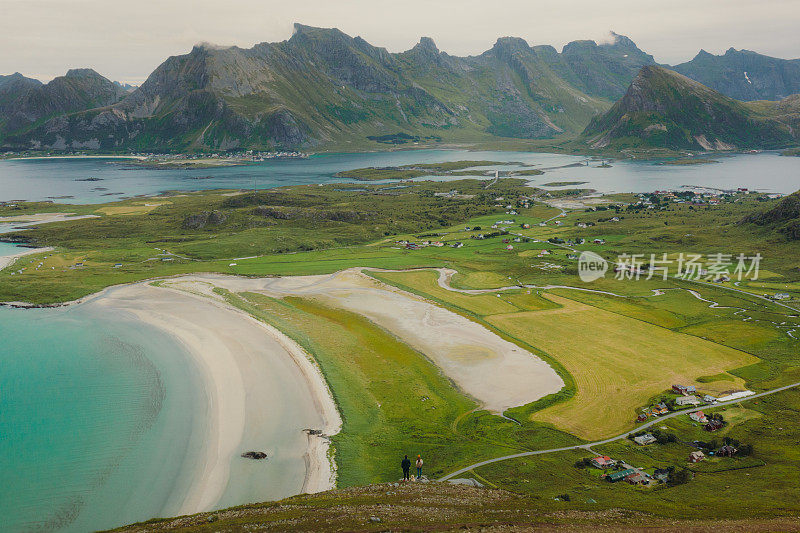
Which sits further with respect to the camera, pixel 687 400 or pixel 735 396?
pixel 735 396

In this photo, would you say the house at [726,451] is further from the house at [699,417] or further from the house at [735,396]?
the house at [735,396]

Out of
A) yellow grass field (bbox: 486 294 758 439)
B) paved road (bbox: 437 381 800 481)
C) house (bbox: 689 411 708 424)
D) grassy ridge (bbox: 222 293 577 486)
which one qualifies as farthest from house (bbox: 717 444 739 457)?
grassy ridge (bbox: 222 293 577 486)

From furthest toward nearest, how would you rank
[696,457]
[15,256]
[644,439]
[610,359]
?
[15,256]
[610,359]
[644,439]
[696,457]

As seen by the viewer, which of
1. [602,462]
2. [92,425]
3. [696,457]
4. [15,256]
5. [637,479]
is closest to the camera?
[637,479]

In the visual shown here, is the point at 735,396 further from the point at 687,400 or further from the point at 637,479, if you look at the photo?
the point at 637,479

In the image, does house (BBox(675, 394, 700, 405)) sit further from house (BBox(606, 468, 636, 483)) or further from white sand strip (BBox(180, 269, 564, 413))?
house (BBox(606, 468, 636, 483))

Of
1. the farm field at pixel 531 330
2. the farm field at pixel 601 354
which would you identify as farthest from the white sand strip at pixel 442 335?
the farm field at pixel 601 354

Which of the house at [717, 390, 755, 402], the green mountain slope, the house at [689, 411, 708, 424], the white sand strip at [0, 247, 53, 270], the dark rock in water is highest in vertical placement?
the green mountain slope

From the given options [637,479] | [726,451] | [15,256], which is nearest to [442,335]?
[637,479]
